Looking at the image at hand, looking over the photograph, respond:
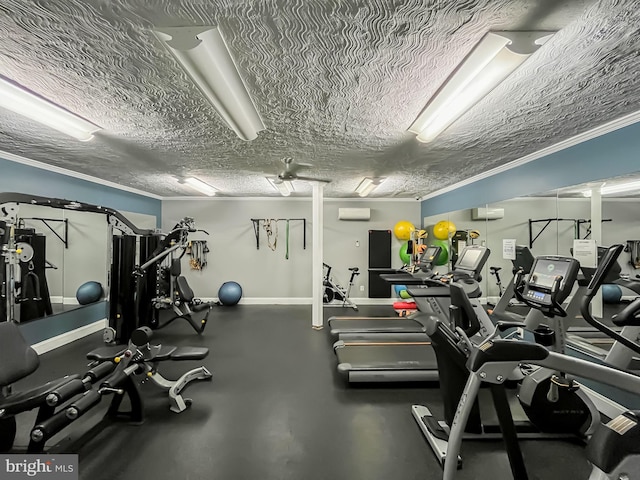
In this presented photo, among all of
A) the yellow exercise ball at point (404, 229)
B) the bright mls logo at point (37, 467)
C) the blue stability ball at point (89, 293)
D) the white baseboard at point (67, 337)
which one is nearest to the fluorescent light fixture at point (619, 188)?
the yellow exercise ball at point (404, 229)

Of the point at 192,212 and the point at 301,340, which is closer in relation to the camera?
the point at 301,340

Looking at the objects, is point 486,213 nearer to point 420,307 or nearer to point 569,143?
point 569,143

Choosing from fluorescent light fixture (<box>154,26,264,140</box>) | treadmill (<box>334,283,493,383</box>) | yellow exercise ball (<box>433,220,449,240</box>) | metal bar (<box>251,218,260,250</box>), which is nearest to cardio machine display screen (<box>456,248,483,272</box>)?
treadmill (<box>334,283,493,383</box>)

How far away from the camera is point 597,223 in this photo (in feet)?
8.89

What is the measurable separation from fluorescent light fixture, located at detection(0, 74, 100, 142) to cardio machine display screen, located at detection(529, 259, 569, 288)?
3646 mm

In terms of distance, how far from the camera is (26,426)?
2.32 m

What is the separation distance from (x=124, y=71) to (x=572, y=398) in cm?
369

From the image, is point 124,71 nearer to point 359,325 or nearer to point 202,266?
point 359,325

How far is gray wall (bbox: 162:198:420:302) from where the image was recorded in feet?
22.2

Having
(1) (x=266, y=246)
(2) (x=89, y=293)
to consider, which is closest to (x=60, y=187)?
(2) (x=89, y=293)

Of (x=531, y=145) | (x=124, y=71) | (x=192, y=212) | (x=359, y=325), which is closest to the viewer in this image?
(x=124, y=71)

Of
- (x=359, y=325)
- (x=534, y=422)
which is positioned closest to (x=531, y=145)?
(x=534, y=422)

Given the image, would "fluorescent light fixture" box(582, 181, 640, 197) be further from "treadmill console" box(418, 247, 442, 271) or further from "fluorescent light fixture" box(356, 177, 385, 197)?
"fluorescent light fixture" box(356, 177, 385, 197)

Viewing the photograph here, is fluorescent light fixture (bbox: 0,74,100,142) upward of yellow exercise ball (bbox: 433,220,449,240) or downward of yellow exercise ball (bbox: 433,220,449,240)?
upward
